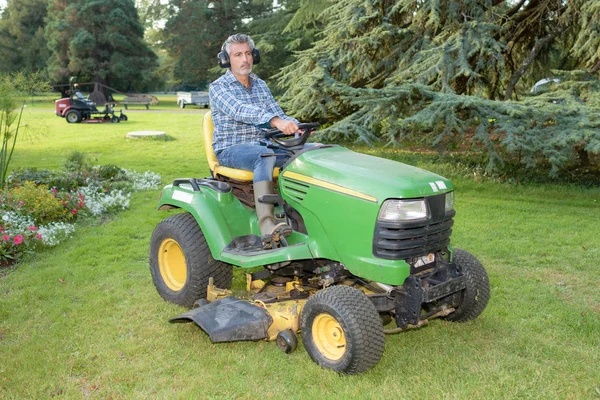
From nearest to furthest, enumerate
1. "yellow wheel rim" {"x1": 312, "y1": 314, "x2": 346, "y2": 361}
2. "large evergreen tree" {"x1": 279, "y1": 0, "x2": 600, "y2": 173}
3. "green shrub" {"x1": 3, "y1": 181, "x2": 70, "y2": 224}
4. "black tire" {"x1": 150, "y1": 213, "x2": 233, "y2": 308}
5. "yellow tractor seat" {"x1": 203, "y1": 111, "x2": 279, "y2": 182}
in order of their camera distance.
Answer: "yellow wheel rim" {"x1": 312, "y1": 314, "x2": 346, "y2": 361}, "yellow tractor seat" {"x1": 203, "y1": 111, "x2": 279, "y2": 182}, "black tire" {"x1": 150, "y1": 213, "x2": 233, "y2": 308}, "green shrub" {"x1": 3, "y1": 181, "x2": 70, "y2": 224}, "large evergreen tree" {"x1": 279, "y1": 0, "x2": 600, "y2": 173}

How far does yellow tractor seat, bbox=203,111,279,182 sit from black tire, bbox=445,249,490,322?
4.64 feet

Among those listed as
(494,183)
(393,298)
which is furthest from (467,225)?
(393,298)

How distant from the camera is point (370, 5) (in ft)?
30.3

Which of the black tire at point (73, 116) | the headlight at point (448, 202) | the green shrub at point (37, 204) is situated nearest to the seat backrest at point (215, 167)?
the headlight at point (448, 202)

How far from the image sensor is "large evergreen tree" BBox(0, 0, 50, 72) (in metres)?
42.2

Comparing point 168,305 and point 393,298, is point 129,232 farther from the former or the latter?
point 393,298

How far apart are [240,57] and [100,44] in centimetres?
3673

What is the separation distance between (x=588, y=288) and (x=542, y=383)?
187cm

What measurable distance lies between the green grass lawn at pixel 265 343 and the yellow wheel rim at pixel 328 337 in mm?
122

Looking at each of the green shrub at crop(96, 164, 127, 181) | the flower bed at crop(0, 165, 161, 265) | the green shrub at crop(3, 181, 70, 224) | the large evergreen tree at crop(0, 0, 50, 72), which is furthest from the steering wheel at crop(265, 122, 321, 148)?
the large evergreen tree at crop(0, 0, 50, 72)

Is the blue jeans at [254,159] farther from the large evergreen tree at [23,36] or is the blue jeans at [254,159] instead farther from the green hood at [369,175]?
the large evergreen tree at [23,36]

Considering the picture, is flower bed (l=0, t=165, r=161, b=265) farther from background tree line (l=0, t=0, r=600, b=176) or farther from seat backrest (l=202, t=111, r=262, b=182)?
background tree line (l=0, t=0, r=600, b=176)

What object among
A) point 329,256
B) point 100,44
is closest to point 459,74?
point 329,256

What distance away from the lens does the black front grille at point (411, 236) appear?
322 cm
